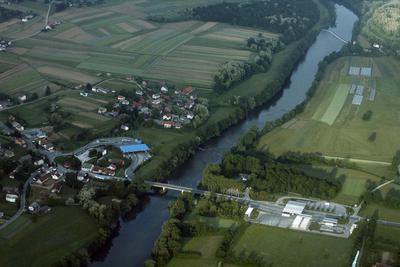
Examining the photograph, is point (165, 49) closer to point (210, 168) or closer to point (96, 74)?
point (96, 74)

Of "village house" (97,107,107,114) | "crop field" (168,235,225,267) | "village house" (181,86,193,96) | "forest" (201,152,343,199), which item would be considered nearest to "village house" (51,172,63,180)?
"forest" (201,152,343,199)

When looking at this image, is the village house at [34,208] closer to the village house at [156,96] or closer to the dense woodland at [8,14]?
the village house at [156,96]

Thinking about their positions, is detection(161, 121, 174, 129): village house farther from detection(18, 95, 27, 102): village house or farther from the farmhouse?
the farmhouse

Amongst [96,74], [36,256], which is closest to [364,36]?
[96,74]

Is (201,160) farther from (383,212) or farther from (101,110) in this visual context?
(383,212)

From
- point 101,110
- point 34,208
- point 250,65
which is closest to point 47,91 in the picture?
point 101,110

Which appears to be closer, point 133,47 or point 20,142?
point 20,142
